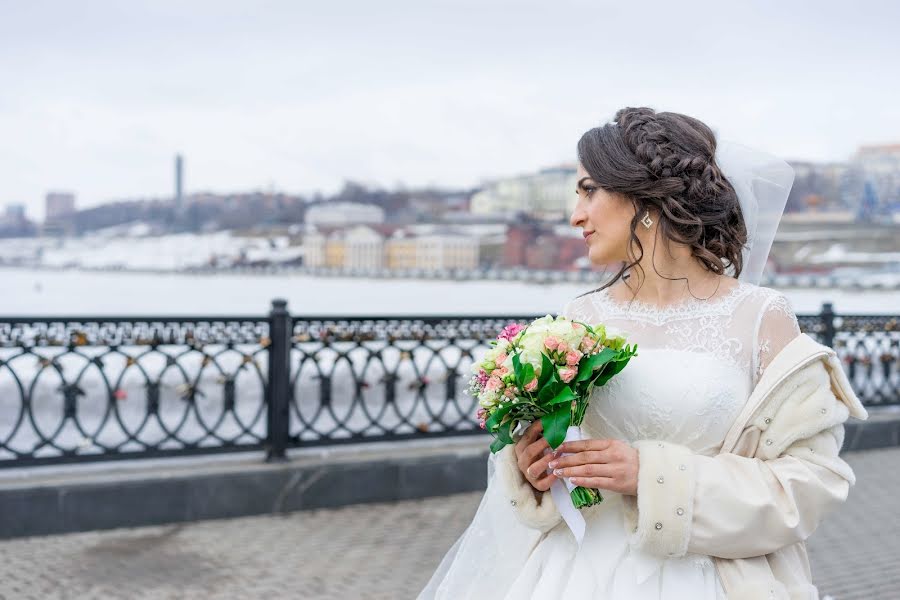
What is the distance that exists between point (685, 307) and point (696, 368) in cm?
16

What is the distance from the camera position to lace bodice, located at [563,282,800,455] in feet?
5.64

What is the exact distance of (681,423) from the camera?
5.68 ft

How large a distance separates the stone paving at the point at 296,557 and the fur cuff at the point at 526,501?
8.18 feet

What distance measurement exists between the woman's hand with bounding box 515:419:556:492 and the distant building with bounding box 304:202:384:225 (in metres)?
32.0

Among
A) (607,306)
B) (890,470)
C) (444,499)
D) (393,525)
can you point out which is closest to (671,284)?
(607,306)

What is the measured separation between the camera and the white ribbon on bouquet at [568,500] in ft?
5.81

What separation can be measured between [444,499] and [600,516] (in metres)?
4.13

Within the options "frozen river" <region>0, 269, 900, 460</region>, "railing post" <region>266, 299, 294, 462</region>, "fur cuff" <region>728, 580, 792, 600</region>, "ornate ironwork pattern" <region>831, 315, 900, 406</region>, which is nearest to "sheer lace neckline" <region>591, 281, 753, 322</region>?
"fur cuff" <region>728, 580, 792, 600</region>

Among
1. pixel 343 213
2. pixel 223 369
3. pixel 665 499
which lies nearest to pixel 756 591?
pixel 665 499

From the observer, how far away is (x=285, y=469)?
17.7ft

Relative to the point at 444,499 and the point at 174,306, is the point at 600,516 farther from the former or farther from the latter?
the point at 174,306

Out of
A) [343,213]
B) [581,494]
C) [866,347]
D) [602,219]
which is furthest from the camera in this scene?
[343,213]

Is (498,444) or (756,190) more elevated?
(756,190)

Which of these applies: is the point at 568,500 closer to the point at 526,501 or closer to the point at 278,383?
the point at 526,501
